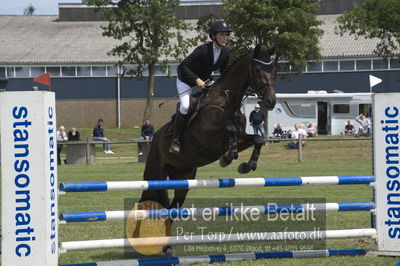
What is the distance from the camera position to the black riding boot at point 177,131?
7.54 m

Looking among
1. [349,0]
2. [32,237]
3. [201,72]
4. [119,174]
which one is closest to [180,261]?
[32,237]

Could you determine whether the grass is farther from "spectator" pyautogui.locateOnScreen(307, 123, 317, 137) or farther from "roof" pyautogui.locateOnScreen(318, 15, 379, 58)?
"roof" pyautogui.locateOnScreen(318, 15, 379, 58)

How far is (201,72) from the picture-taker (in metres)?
7.71

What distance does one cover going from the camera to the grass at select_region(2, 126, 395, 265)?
7.34m

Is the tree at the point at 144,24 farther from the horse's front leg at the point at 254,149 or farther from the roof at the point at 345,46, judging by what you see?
the horse's front leg at the point at 254,149

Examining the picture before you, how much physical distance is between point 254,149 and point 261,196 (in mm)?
5724

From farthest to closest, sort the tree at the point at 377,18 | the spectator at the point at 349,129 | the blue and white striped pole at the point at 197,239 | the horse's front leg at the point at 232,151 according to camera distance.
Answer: the spectator at the point at 349,129
the tree at the point at 377,18
the horse's front leg at the point at 232,151
the blue and white striped pole at the point at 197,239

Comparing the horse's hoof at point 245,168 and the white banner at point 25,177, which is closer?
the white banner at point 25,177

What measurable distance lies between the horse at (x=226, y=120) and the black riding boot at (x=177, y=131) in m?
0.06

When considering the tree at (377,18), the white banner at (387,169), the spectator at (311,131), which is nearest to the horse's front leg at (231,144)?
the white banner at (387,169)

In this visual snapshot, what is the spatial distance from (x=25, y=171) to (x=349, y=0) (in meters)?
53.0

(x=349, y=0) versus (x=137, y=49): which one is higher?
(x=349, y=0)

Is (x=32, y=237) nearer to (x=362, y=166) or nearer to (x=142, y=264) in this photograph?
(x=142, y=264)

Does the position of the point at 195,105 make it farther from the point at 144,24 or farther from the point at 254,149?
the point at 144,24
